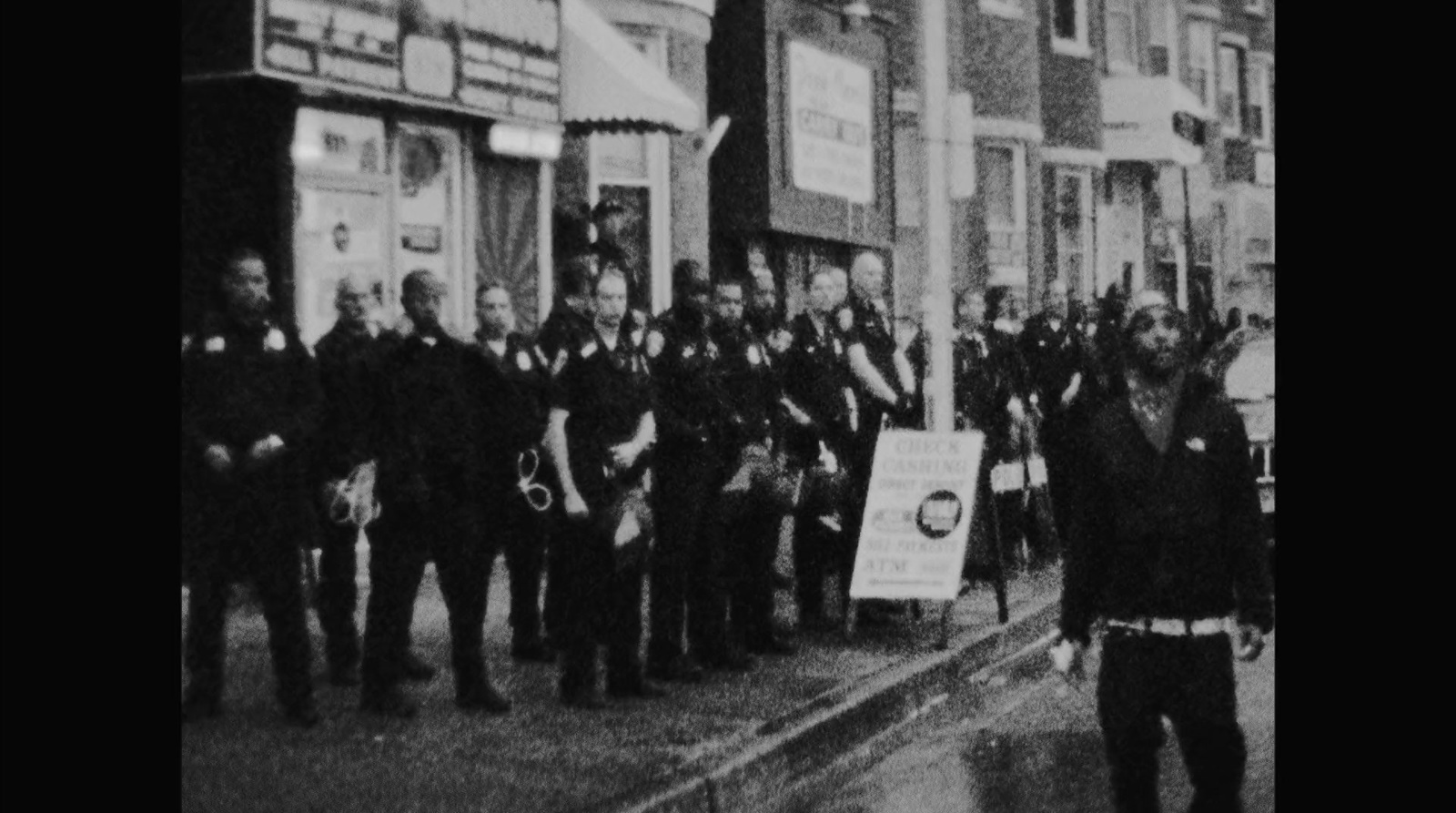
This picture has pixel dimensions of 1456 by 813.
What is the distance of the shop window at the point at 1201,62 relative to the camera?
9469 mm

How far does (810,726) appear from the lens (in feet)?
28.8

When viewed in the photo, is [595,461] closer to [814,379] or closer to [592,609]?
[592,609]

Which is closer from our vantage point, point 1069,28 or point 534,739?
point 534,739

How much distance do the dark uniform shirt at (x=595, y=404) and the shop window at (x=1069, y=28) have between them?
2.63 meters

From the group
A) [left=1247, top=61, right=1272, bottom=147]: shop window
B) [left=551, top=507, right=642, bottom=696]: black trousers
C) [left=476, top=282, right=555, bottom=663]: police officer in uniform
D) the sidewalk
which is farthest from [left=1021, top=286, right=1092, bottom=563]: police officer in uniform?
[left=476, top=282, right=555, bottom=663]: police officer in uniform

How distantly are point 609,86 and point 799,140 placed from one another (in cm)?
102

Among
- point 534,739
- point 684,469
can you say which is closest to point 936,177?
point 684,469

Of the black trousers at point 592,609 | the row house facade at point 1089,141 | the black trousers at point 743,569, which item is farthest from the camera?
the black trousers at point 743,569

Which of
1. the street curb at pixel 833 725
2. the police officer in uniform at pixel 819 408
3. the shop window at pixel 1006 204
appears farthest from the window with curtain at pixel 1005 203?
the street curb at pixel 833 725

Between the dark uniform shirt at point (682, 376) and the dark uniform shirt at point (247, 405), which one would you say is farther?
the dark uniform shirt at point (682, 376)

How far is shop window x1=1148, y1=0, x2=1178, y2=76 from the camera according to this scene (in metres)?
9.81

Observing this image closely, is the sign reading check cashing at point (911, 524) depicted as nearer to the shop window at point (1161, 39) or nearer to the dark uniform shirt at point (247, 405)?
the shop window at point (1161, 39)

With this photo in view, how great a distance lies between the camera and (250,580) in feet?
25.9

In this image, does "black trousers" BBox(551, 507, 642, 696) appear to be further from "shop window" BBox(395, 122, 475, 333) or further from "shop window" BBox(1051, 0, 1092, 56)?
"shop window" BBox(1051, 0, 1092, 56)
